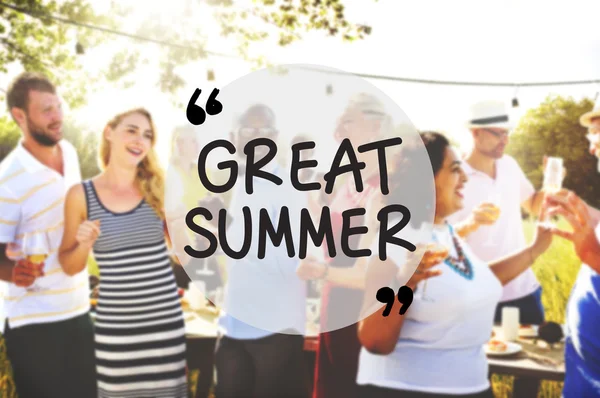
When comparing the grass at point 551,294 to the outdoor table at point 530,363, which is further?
the grass at point 551,294

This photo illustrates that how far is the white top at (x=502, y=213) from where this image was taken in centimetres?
260

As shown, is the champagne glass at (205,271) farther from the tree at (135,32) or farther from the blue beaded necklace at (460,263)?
the tree at (135,32)

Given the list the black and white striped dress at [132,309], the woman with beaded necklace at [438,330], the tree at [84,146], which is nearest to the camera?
the woman with beaded necklace at [438,330]

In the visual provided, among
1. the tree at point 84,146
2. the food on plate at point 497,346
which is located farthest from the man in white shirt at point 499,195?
the tree at point 84,146

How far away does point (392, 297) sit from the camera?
4.75ft

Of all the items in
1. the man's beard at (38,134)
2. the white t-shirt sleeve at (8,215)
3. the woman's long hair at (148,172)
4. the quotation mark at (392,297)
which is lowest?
the quotation mark at (392,297)

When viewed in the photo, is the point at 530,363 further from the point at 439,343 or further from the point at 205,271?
the point at 205,271

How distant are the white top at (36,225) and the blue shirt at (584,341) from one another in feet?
6.41

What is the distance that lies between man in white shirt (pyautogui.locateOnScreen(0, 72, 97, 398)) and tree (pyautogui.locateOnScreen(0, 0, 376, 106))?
355 centimetres

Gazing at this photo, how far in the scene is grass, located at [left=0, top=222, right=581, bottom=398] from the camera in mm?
2911

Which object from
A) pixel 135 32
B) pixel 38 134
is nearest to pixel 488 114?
pixel 38 134

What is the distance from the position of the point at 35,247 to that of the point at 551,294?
2.80 meters

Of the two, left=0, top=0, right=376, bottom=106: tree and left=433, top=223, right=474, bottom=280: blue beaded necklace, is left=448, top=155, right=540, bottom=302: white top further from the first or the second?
left=0, top=0, right=376, bottom=106: tree

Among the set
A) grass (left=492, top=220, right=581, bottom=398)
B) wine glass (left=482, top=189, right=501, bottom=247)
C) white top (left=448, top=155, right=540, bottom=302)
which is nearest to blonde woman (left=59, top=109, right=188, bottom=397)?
white top (left=448, top=155, right=540, bottom=302)
